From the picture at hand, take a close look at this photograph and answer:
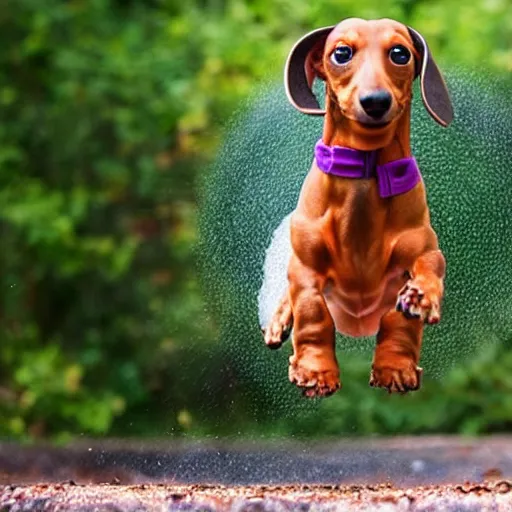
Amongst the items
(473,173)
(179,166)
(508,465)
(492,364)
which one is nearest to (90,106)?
(179,166)

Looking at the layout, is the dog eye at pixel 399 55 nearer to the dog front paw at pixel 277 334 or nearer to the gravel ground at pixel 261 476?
the dog front paw at pixel 277 334

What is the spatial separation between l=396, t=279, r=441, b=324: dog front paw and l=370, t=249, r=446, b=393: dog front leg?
0.4 inches

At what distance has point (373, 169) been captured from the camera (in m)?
0.94

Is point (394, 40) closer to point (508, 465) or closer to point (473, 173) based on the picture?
point (473, 173)

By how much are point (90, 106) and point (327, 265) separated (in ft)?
5.54

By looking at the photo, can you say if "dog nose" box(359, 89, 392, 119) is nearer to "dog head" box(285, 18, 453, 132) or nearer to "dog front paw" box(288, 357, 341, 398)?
"dog head" box(285, 18, 453, 132)

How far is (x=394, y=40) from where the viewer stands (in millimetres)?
923

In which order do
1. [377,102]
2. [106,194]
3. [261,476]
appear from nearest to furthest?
1. [377,102]
2. [261,476]
3. [106,194]

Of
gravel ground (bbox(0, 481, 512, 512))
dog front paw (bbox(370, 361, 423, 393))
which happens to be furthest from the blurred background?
dog front paw (bbox(370, 361, 423, 393))

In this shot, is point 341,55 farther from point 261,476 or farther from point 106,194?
point 106,194

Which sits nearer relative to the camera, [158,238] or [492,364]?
[492,364]

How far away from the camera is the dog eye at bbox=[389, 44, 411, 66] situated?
0.92m

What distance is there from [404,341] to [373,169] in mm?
136

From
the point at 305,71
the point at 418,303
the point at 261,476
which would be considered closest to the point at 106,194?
the point at 261,476
